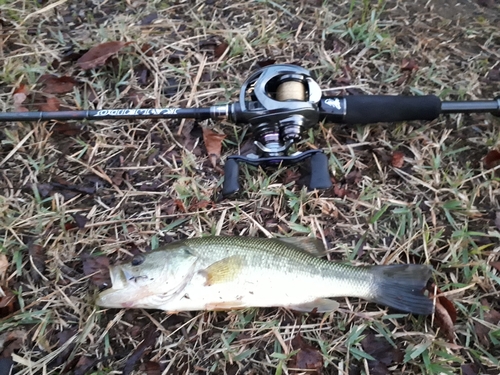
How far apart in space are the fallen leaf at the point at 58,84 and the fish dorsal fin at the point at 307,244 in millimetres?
2308

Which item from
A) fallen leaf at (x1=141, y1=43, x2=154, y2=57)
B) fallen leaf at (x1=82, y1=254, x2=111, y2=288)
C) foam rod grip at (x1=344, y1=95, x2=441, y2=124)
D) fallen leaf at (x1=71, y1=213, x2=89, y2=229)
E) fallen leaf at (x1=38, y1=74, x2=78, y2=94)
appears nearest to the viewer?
fallen leaf at (x1=82, y1=254, x2=111, y2=288)

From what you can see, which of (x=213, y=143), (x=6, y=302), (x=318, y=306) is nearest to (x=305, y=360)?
(x=318, y=306)

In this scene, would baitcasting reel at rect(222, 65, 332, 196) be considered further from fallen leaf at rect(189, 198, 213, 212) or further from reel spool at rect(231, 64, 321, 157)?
fallen leaf at rect(189, 198, 213, 212)

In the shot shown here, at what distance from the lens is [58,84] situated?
12.5 ft

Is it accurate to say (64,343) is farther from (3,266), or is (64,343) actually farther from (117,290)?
(3,266)

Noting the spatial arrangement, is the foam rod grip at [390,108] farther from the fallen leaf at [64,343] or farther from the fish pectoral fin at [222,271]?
the fallen leaf at [64,343]

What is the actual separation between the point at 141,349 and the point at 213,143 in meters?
1.59

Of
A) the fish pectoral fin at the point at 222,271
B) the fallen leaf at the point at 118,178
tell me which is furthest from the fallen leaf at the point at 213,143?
the fish pectoral fin at the point at 222,271

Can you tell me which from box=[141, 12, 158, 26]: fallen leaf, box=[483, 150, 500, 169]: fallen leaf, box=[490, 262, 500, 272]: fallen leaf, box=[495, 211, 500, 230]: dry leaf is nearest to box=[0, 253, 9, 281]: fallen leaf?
box=[141, 12, 158, 26]: fallen leaf

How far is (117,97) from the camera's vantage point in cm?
378

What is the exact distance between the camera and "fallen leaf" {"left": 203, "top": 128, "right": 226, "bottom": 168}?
345 cm

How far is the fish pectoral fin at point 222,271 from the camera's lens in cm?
269

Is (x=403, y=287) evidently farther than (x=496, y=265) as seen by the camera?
No

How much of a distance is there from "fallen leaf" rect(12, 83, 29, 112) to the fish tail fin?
3.08m
